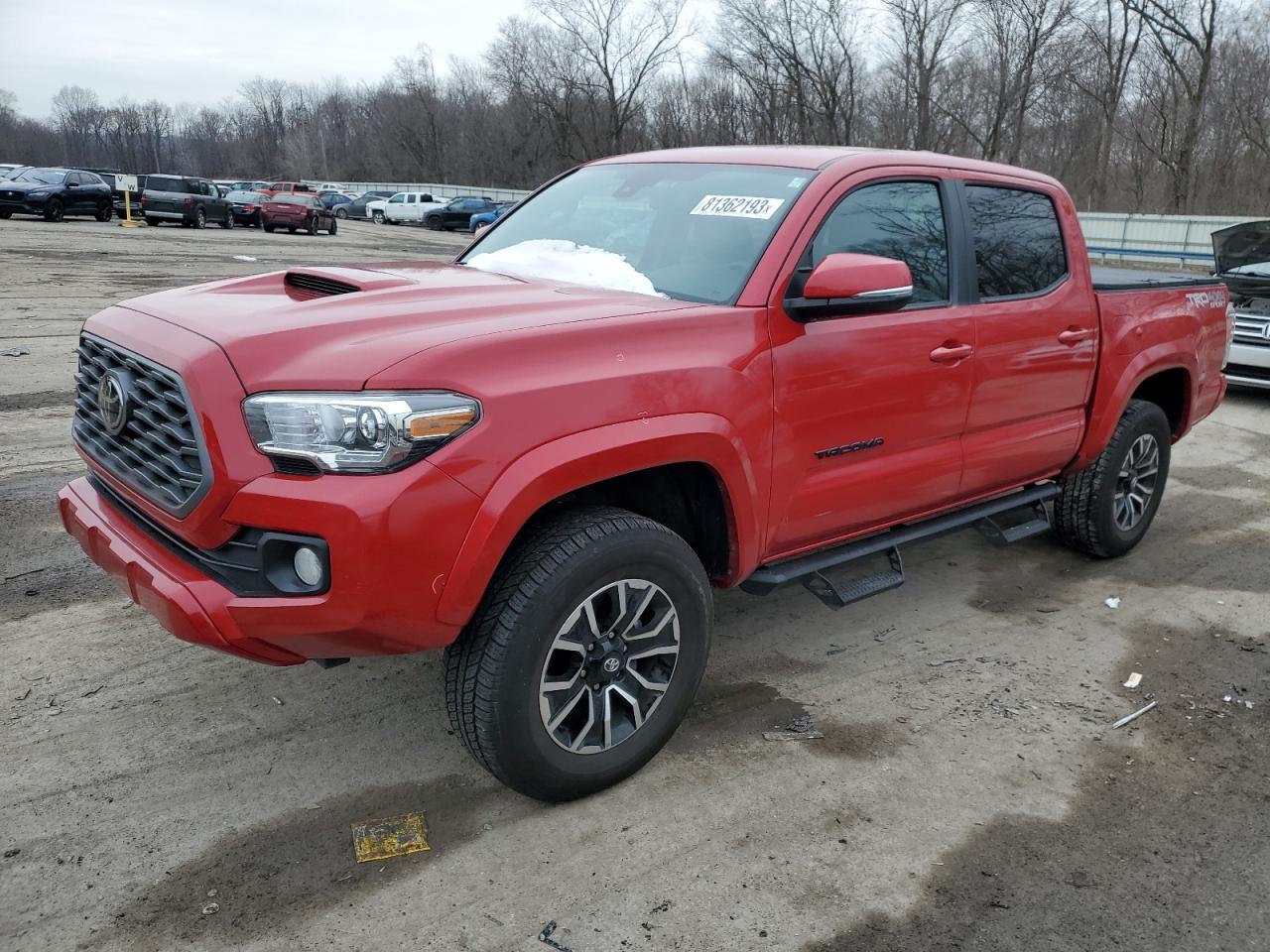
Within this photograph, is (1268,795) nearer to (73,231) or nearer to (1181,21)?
(73,231)

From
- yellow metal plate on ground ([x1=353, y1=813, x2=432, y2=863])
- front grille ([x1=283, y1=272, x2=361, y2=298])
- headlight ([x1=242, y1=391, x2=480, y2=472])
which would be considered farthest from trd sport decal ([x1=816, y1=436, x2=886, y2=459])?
yellow metal plate on ground ([x1=353, y1=813, x2=432, y2=863])

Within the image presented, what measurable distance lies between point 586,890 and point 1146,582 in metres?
3.80

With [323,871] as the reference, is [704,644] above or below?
above

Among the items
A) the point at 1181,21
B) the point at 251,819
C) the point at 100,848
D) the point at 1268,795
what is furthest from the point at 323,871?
the point at 1181,21

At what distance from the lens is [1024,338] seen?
165 inches

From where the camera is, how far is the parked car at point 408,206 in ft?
155

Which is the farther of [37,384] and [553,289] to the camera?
[37,384]

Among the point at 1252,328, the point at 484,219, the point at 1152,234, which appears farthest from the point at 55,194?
the point at 1152,234

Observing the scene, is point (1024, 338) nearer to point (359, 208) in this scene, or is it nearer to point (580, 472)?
point (580, 472)

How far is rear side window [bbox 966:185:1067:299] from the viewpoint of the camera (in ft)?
13.6

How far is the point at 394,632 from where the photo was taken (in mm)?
2564

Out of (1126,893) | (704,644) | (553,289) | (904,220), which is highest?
(904,220)

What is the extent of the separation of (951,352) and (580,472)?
1820 mm

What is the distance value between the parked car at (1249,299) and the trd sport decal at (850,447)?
24.2 ft
